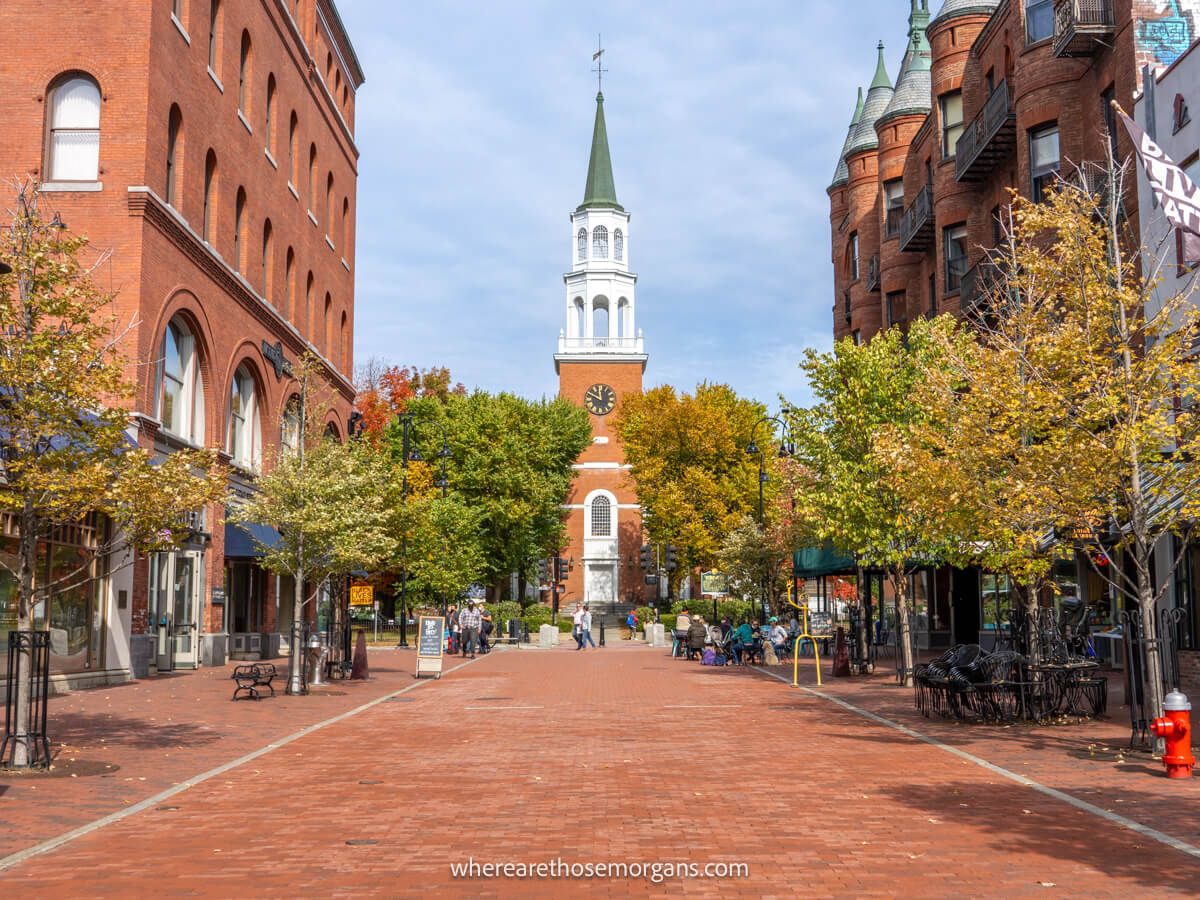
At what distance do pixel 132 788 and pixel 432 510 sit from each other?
113ft

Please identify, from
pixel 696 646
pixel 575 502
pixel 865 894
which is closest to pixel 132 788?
pixel 865 894

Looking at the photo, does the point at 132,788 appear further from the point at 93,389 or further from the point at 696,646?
→ the point at 696,646

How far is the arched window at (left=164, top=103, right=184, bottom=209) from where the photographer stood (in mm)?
26719

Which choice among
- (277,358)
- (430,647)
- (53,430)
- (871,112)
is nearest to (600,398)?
(871,112)

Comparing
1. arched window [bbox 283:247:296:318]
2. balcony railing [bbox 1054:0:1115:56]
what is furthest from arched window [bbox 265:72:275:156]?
balcony railing [bbox 1054:0:1115:56]

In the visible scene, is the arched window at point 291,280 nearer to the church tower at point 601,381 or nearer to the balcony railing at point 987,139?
the balcony railing at point 987,139

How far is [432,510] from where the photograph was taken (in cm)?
4559

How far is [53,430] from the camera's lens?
1230 cm

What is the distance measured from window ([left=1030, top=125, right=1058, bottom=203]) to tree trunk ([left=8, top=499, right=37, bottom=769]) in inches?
876

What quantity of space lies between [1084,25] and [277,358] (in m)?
22.3

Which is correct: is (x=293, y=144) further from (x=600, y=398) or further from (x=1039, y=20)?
(x=600, y=398)

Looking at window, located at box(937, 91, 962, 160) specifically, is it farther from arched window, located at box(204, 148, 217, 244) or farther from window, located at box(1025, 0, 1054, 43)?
arched window, located at box(204, 148, 217, 244)

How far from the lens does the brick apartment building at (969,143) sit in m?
24.7

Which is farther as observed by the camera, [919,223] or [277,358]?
[919,223]
